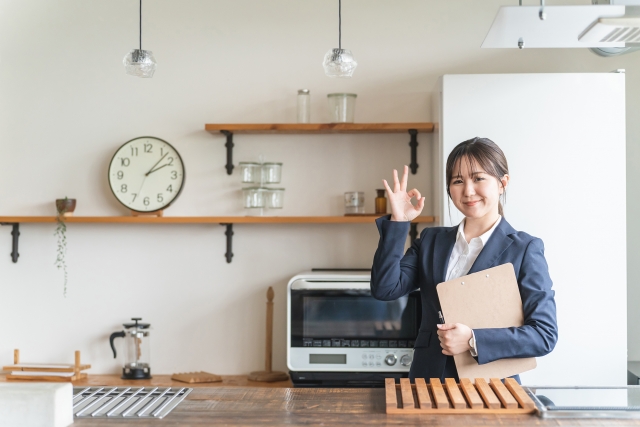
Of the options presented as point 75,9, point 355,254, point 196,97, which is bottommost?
point 355,254

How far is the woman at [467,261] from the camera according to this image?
1.71 m

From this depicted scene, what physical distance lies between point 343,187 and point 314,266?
1.25 feet

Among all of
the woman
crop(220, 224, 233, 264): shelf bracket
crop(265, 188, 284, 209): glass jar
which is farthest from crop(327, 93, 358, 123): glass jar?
the woman

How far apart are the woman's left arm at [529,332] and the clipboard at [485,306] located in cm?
3

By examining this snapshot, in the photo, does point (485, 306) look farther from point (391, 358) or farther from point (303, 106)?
point (303, 106)

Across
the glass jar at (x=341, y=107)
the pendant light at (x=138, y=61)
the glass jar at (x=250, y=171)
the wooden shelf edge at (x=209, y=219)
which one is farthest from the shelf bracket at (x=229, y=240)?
the pendant light at (x=138, y=61)

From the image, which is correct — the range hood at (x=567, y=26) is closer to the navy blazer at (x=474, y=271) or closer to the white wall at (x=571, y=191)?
the navy blazer at (x=474, y=271)

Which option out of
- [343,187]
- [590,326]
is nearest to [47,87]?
[343,187]

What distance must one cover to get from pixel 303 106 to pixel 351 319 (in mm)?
963

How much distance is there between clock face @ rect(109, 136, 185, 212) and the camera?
314cm

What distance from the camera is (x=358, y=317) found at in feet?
8.95

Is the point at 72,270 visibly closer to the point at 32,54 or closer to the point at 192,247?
the point at 192,247

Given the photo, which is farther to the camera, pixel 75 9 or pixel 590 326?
pixel 75 9

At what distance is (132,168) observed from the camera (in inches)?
124
